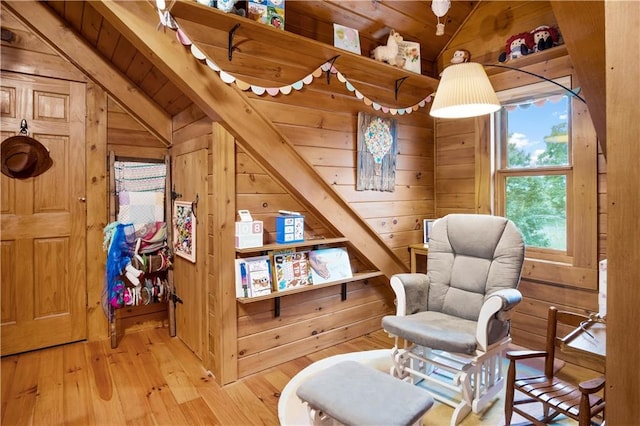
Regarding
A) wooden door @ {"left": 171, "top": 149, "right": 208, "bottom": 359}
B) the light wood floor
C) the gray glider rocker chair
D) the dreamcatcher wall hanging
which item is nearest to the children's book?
wooden door @ {"left": 171, "top": 149, "right": 208, "bottom": 359}

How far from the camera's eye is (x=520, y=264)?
2.24 meters

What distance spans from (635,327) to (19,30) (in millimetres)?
3854

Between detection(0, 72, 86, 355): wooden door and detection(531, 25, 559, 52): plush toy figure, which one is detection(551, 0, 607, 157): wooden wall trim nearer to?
detection(531, 25, 559, 52): plush toy figure

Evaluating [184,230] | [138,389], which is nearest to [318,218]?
[184,230]

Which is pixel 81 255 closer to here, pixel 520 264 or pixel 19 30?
pixel 19 30

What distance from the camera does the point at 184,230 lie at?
279 cm

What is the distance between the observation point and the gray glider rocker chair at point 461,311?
1978 mm

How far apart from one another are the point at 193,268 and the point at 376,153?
5.73 ft

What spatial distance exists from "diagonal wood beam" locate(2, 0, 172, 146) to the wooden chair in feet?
9.93

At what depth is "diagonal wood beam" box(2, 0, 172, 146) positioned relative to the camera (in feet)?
8.73

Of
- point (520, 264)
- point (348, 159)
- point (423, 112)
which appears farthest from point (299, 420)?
point (423, 112)

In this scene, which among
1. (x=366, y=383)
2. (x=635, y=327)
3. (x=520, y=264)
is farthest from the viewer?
(x=520, y=264)

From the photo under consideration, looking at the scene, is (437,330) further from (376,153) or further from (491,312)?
(376,153)

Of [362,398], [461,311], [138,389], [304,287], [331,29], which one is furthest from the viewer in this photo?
[331,29]
